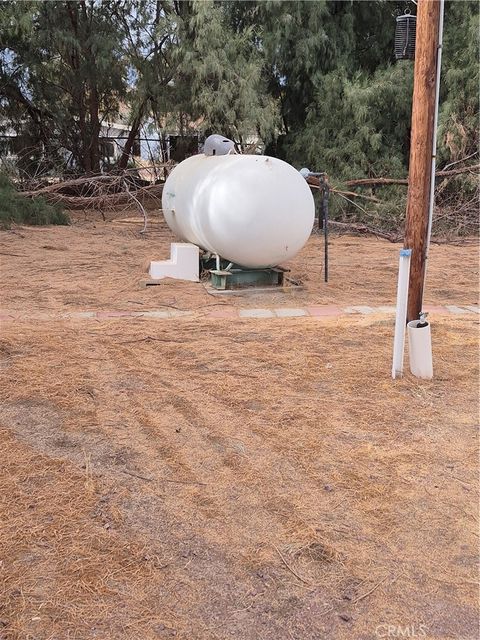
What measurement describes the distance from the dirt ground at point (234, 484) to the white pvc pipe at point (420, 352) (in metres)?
0.12

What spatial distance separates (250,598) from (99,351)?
2.94m

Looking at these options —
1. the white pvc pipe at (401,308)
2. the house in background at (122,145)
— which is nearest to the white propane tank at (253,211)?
the white pvc pipe at (401,308)

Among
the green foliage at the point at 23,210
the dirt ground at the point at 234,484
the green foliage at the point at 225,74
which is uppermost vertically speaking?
the green foliage at the point at 225,74

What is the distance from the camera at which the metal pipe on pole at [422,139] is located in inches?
158

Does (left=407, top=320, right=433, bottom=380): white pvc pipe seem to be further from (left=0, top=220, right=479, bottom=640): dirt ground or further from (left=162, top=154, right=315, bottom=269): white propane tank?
(left=162, top=154, right=315, bottom=269): white propane tank

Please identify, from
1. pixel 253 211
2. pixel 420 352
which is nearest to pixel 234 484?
pixel 420 352

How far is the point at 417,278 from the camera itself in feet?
14.3

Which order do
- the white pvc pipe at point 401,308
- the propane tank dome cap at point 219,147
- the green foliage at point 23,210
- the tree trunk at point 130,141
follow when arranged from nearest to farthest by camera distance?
the white pvc pipe at point 401,308 < the propane tank dome cap at point 219,147 < the green foliage at point 23,210 < the tree trunk at point 130,141

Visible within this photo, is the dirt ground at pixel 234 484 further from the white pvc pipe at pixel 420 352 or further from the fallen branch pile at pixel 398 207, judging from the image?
the fallen branch pile at pixel 398 207

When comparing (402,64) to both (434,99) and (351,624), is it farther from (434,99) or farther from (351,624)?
(351,624)

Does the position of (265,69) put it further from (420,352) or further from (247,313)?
(420,352)

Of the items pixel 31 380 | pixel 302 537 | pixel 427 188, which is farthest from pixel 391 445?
pixel 31 380

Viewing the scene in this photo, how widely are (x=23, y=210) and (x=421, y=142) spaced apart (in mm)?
9643

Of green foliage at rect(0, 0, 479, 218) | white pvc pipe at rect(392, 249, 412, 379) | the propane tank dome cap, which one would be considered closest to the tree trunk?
green foliage at rect(0, 0, 479, 218)
